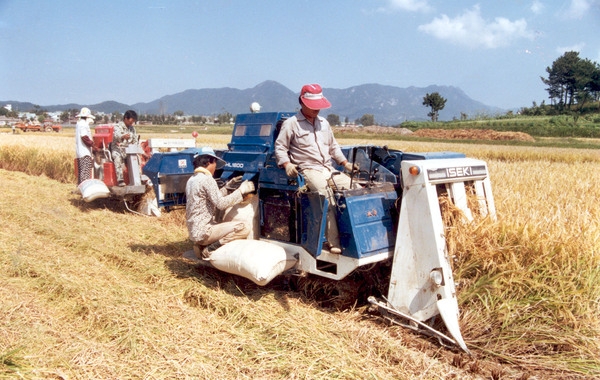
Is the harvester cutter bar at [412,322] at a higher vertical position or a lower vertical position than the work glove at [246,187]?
lower

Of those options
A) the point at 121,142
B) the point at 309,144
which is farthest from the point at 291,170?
the point at 121,142

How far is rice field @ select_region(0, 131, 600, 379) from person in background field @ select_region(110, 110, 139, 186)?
12.6ft

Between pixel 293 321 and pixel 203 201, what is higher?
pixel 203 201

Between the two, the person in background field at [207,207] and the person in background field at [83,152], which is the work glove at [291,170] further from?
the person in background field at [83,152]

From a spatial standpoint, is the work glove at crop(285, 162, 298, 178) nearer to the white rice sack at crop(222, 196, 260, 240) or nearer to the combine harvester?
the white rice sack at crop(222, 196, 260, 240)

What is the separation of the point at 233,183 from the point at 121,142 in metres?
4.49

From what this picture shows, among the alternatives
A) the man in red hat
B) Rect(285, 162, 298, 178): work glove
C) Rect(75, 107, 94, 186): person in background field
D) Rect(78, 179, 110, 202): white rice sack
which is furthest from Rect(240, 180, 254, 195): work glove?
Rect(75, 107, 94, 186): person in background field

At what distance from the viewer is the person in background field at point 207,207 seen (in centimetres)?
509

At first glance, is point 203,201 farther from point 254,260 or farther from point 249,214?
point 254,260

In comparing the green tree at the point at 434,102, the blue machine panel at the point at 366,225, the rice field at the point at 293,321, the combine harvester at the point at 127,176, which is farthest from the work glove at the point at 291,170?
the green tree at the point at 434,102

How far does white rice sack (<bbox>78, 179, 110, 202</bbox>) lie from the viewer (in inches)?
344

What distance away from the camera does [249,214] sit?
5312 millimetres

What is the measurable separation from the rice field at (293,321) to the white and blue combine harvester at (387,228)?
0.26 meters

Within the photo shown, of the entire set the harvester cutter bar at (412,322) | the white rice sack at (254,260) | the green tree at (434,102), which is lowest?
the harvester cutter bar at (412,322)
